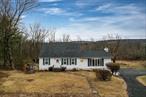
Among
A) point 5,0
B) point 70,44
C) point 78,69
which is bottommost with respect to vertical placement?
point 78,69

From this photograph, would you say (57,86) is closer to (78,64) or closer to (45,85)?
(45,85)

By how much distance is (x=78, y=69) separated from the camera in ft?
153

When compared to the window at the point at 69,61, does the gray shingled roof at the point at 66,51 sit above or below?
above

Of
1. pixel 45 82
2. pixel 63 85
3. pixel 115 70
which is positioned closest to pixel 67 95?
pixel 63 85

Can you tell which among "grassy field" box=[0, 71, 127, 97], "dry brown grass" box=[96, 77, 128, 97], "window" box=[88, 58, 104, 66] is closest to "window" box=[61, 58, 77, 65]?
"window" box=[88, 58, 104, 66]

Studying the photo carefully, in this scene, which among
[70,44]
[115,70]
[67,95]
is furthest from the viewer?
[70,44]

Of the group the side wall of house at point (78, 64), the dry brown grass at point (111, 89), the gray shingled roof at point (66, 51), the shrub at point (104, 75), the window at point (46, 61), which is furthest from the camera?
the gray shingled roof at point (66, 51)

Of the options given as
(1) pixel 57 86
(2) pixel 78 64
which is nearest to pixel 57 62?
(2) pixel 78 64

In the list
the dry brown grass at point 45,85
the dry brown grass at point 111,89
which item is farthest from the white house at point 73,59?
the dry brown grass at point 111,89

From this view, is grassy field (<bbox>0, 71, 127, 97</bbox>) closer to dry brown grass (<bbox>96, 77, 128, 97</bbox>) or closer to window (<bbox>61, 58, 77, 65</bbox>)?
dry brown grass (<bbox>96, 77, 128, 97</bbox>)

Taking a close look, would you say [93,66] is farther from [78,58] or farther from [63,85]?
[63,85]

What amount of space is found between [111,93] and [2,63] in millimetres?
26569

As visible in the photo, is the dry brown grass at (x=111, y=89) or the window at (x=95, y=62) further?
the window at (x=95, y=62)

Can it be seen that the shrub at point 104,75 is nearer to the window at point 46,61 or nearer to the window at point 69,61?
the window at point 69,61
